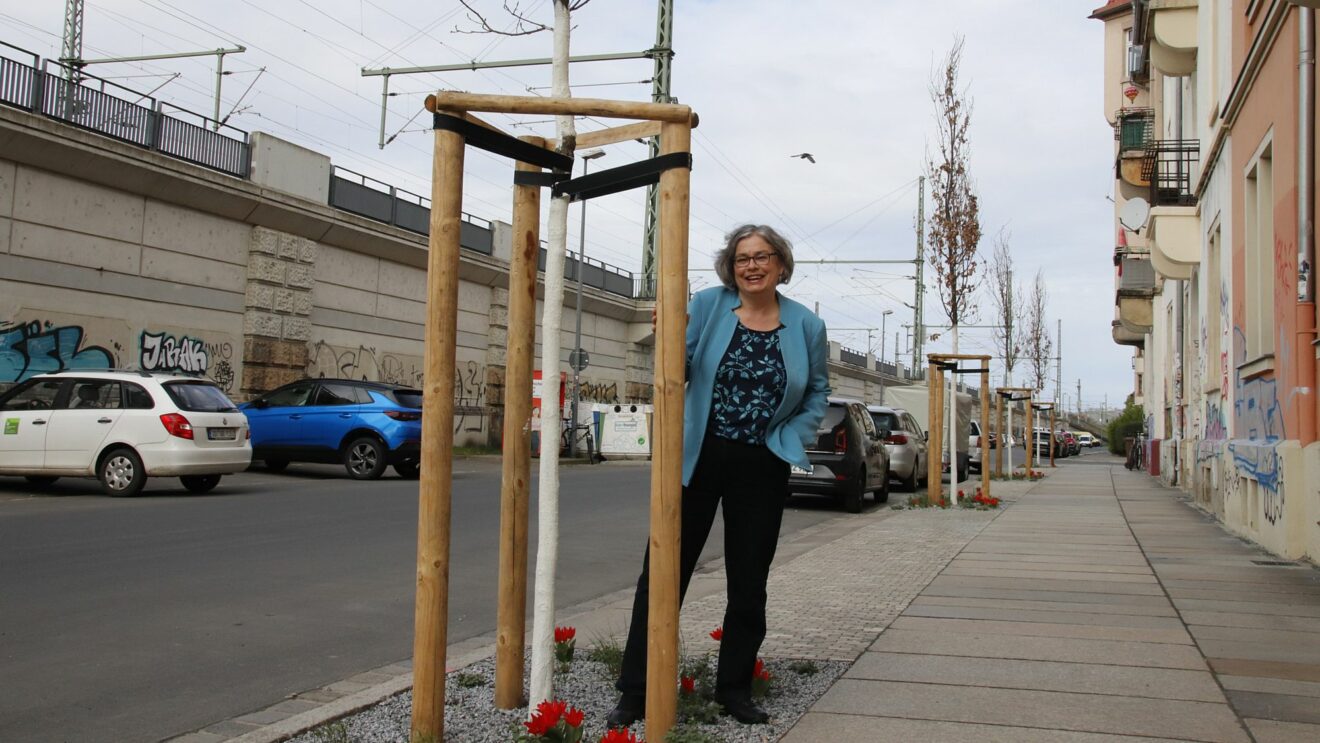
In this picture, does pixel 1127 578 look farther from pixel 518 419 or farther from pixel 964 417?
pixel 964 417

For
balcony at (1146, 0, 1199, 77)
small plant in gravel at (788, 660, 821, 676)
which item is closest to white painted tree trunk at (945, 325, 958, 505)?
balcony at (1146, 0, 1199, 77)

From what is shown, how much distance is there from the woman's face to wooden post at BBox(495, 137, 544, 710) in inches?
29.1

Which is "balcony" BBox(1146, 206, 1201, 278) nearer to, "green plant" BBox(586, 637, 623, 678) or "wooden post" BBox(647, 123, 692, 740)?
"green plant" BBox(586, 637, 623, 678)

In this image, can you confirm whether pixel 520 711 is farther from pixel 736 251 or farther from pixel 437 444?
pixel 736 251

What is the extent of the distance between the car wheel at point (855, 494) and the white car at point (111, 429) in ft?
27.1

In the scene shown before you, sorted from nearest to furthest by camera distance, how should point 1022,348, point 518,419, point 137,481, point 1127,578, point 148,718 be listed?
point 518,419 < point 148,718 < point 1127,578 < point 137,481 < point 1022,348

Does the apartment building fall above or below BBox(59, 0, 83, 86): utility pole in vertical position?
below

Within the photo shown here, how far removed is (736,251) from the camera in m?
4.17

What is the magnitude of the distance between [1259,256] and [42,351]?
58.7 ft

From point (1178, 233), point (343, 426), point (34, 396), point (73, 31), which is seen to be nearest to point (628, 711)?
point (34, 396)

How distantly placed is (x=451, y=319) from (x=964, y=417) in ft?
87.5

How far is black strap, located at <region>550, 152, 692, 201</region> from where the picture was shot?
359cm

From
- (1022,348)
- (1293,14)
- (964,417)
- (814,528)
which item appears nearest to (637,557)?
(814,528)

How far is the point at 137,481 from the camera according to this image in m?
13.9
